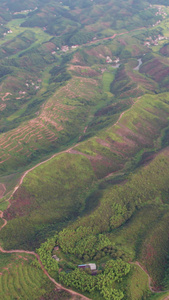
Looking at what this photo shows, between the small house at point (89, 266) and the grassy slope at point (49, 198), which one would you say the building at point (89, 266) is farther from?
the grassy slope at point (49, 198)

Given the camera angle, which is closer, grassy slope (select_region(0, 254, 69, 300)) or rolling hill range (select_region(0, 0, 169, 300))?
grassy slope (select_region(0, 254, 69, 300))

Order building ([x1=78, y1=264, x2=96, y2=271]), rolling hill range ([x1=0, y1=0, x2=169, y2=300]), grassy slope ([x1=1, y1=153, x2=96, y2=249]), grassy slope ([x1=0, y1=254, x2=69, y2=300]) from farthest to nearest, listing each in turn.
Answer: grassy slope ([x1=1, y1=153, x2=96, y2=249])
building ([x1=78, y1=264, x2=96, y2=271])
rolling hill range ([x1=0, y1=0, x2=169, y2=300])
grassy slope ([x1=0, y1=254, x2=69, y2=300])

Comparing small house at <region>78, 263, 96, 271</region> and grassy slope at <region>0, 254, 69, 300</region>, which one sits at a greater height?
grassy slope at <region>0, 254, 69, 300</region>

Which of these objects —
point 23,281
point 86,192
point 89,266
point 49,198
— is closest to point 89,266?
point 89,266

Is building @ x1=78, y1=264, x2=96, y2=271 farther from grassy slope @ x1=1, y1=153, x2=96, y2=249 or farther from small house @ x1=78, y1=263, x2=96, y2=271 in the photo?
grassy slope @ x1=1, y1=153, x2=96, y2=249

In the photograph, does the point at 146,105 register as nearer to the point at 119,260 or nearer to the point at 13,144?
the point at 13,144

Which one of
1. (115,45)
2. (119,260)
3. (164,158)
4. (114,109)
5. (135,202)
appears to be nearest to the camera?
(119,260)

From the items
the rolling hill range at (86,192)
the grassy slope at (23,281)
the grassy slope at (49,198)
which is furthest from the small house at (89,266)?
the grassy slope at (49,198)

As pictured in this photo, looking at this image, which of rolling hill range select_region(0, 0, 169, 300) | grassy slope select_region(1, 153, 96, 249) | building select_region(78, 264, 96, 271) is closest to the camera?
rolling hill range select_region(0, 0, 169, 300)

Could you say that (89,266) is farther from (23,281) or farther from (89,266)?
(23,281)

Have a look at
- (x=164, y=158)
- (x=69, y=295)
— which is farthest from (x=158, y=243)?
(x=164, y=158)

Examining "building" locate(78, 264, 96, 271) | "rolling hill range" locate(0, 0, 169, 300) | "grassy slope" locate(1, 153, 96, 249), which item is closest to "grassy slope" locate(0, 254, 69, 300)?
"rolling hill range" locate(0, 0, 169, 300)
